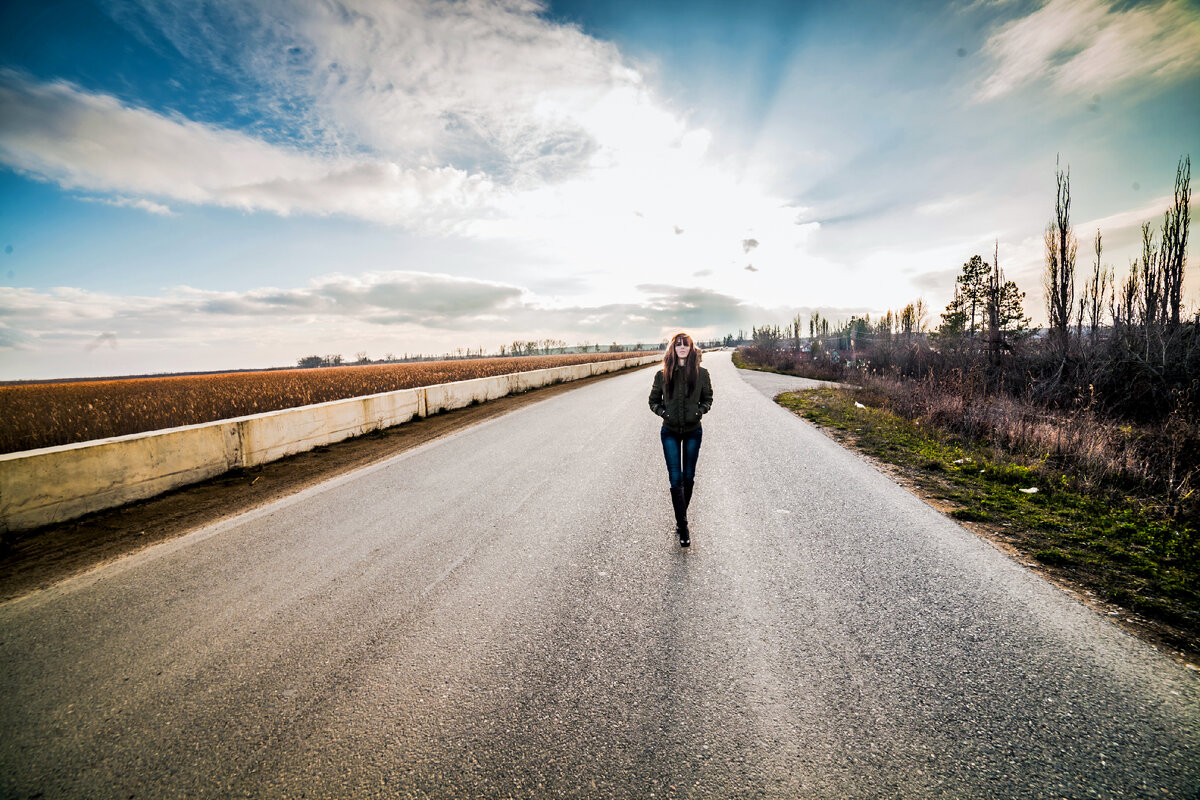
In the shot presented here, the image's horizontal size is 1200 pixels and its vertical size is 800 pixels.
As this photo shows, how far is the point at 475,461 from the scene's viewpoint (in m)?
7.49

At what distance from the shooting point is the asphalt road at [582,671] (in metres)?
1.94

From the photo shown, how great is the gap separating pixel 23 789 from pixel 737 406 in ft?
45.4

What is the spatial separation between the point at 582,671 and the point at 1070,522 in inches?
226

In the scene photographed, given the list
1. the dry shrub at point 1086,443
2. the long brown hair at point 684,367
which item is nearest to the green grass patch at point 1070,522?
the dry shrub at point 1086,443

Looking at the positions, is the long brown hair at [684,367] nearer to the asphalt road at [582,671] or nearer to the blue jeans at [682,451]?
the blue jeans at [682,451]

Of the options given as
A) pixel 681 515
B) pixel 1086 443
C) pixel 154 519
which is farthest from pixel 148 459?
pixel 1086 443

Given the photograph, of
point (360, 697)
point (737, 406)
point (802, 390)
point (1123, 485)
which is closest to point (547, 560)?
point (360, 697)

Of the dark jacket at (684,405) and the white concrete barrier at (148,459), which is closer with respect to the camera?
the dark jacket at (684,405)

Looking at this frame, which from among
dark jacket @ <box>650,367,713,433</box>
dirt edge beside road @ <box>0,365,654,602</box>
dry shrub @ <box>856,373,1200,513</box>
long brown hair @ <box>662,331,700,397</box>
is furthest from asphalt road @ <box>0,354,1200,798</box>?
dry shrub @ <box>856,373,1200,513</box>

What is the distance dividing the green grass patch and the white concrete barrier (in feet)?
32.6

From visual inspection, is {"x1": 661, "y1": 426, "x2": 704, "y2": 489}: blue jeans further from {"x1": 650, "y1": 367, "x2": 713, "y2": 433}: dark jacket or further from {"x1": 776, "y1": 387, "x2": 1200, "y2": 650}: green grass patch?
{"x1": 776, "y1": 387, "x2": 1200, "y2": 650}: green grass patch

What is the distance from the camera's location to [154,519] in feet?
16.8

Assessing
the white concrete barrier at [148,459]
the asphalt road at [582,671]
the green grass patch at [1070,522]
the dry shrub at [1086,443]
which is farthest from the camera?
the dry shrub at [1086,443]

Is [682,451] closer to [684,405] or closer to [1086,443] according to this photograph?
[684,405]
